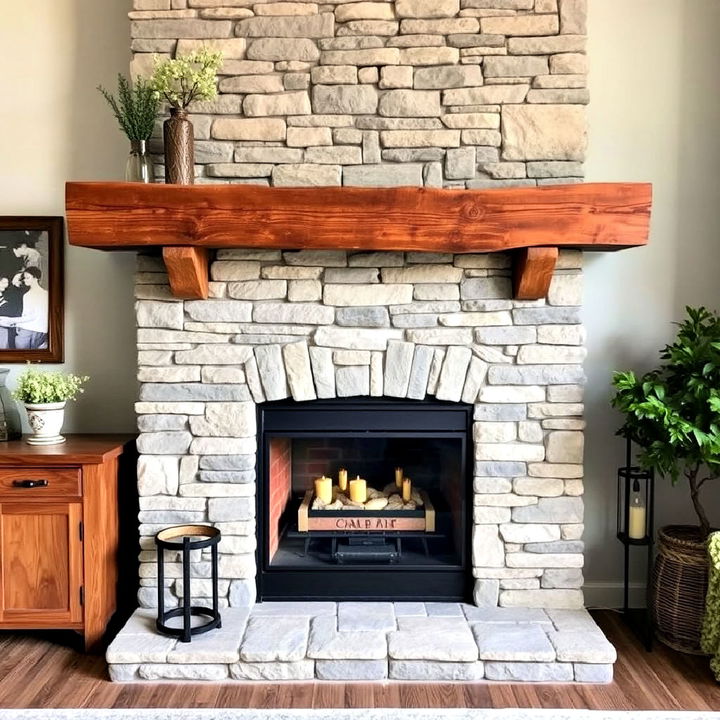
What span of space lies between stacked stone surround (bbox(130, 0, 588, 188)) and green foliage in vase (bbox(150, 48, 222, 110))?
0.12 metres

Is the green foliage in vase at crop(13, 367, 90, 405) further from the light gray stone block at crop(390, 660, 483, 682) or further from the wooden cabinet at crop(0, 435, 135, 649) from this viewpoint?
the light gray stone block at crop(390, 660, 483, 682)

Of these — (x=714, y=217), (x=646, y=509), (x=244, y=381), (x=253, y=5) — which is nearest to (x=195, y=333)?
(x=244, y=381)

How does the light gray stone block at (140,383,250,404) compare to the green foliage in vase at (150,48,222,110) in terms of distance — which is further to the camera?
the light gray stone block at (140,383,250,404)

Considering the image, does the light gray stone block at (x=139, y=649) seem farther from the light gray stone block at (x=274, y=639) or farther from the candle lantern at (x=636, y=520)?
the candle lantern at (x=636, y=520)

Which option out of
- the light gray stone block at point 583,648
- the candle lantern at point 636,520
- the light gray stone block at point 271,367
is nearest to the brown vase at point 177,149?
the light gray stone block at point 271,367

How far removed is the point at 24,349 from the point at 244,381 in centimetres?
103

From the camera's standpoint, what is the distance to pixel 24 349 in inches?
120

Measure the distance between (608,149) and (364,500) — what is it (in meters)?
1.75

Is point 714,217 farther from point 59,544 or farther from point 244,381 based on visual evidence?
point 59,544

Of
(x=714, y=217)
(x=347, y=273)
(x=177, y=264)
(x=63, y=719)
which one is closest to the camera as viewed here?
(x=63, y=719)

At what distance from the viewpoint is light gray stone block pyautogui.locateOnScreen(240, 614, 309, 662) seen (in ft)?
7.88

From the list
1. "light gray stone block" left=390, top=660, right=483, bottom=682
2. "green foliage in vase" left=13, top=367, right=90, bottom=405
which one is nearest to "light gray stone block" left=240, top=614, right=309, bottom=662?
"light gray stone block" left=390, top=660, right=483, bottom=682

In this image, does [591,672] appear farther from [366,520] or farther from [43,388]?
[43,388]

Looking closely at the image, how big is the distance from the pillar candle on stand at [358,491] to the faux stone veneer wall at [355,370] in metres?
0.45
